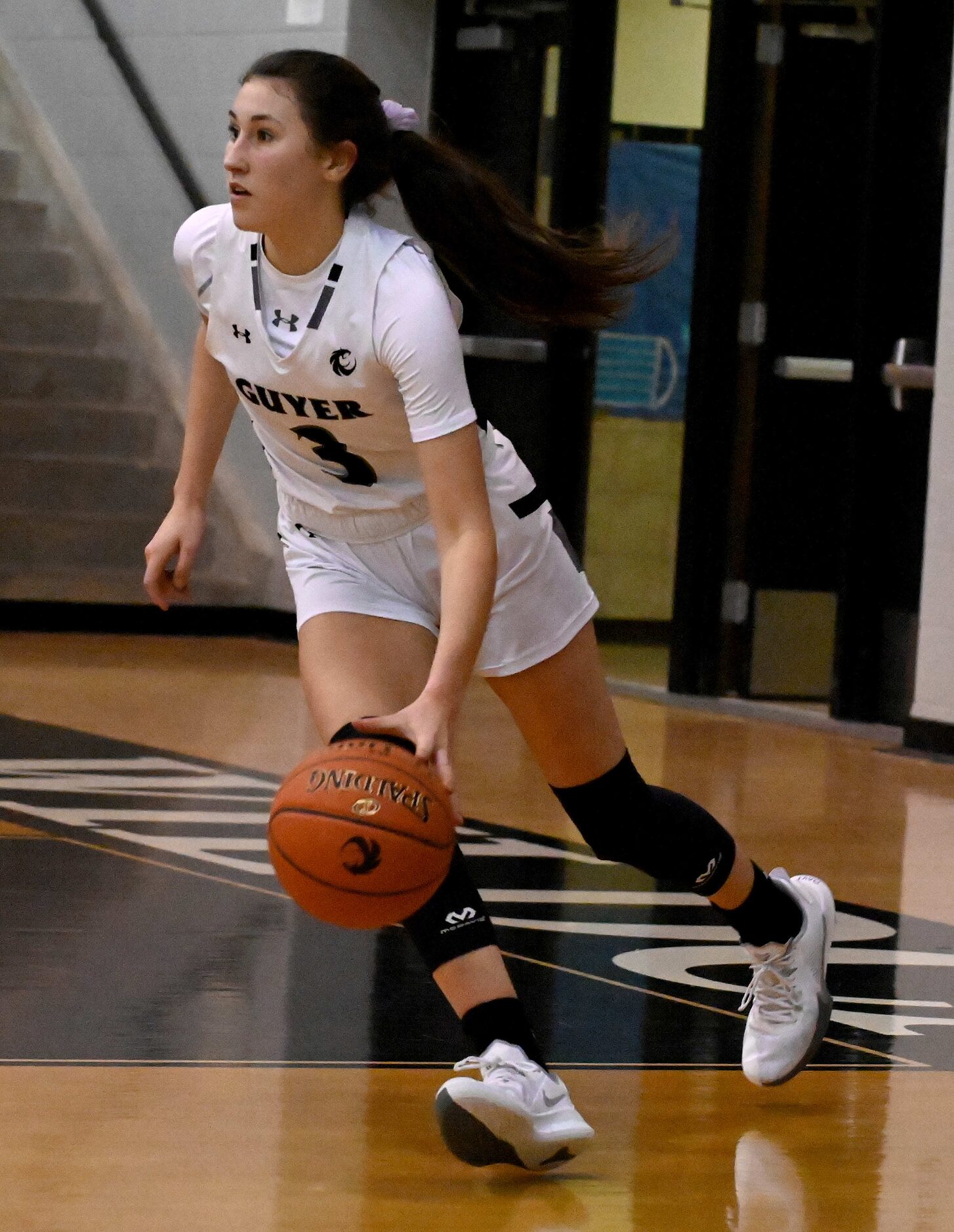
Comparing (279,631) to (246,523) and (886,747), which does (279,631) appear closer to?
(246,523)

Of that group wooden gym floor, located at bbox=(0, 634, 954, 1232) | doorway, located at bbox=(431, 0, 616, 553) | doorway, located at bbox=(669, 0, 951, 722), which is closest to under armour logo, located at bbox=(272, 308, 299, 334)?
wooden gym floor, located at bbox=(0, 634, 954, 1232)

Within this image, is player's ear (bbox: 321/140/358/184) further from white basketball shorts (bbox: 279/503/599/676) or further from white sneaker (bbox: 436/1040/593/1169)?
white sneaker (bbox: 436/1040/593/1169)

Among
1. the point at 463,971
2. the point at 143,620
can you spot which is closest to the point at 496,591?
the point at 463,971

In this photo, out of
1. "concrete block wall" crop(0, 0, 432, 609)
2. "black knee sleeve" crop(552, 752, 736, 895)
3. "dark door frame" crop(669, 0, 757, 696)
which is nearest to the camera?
"black knee sleeve" crop(552, 752, 736, 895)

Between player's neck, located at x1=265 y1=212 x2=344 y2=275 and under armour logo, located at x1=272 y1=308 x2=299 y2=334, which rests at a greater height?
player's neck, located at x1=265 y1=212 x2=344 y2=275

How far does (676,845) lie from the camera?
2855 millimetres

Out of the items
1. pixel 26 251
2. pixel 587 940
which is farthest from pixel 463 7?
pixel 587 940

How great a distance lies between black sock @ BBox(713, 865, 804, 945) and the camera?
2.96 meters

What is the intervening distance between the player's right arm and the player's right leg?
19 cm

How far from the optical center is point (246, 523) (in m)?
8.87

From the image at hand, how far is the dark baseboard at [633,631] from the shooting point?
1006cm

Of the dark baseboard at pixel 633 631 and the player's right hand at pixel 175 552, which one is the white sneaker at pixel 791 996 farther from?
the dark baseboard at pixel 633 631

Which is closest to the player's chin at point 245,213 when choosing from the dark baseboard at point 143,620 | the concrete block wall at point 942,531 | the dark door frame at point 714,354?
the concrete block wall at point 942,531

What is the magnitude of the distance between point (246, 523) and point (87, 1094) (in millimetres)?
6335
